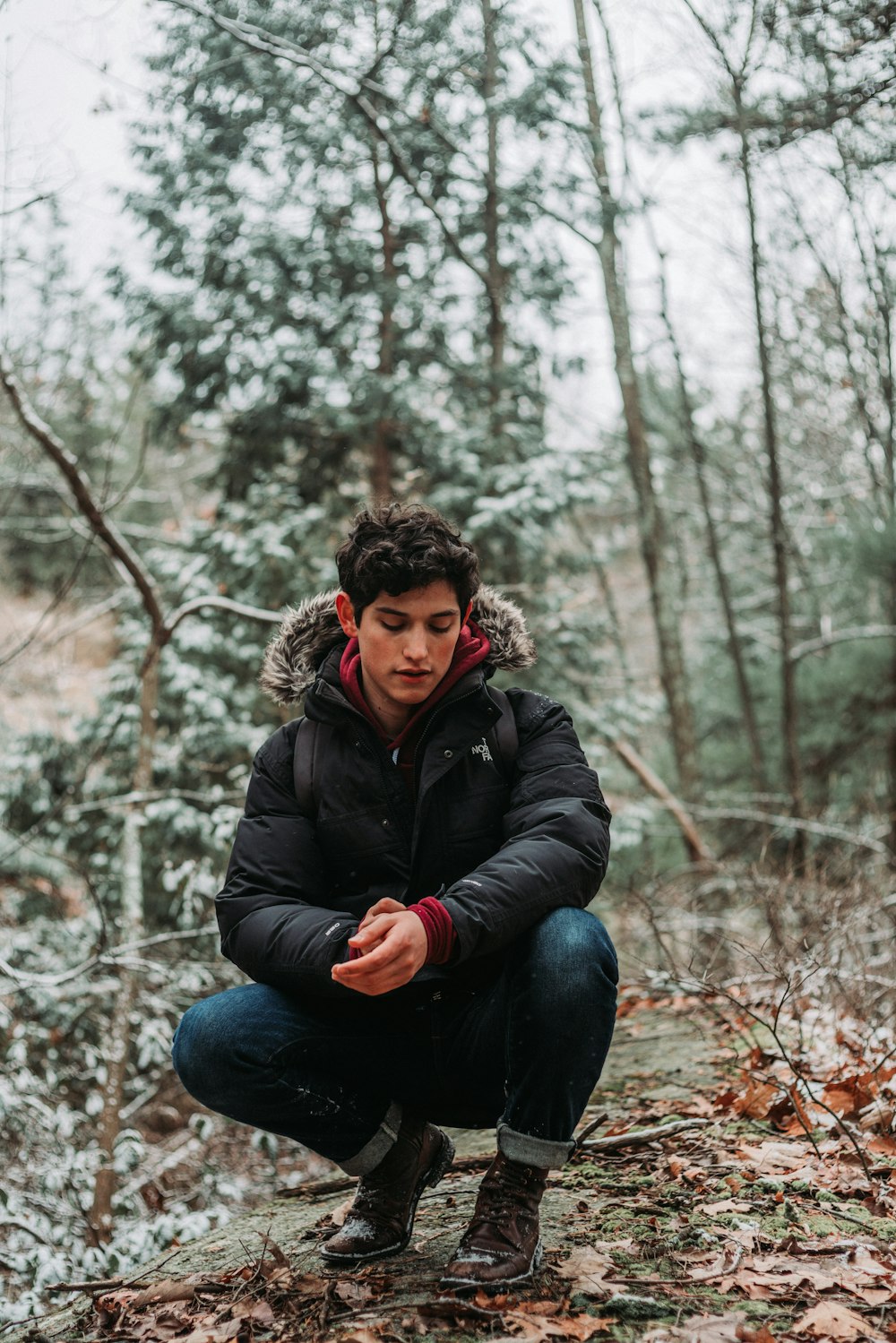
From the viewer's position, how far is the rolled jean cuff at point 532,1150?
2.16 m

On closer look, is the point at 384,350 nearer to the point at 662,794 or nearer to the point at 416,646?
the point at 662,794

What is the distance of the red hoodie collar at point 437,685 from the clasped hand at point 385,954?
1.90 feet

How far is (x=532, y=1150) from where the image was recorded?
2.17 m

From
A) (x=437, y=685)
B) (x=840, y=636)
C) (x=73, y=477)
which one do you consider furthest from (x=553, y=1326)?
(x=840, y=636)

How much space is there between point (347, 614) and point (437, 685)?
348 mm

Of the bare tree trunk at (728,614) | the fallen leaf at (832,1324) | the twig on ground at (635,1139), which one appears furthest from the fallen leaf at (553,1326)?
the bare tree trunk at (728,614)

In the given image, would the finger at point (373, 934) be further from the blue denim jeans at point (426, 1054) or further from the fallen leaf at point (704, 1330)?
the fallen leaf at point (704, 1330)

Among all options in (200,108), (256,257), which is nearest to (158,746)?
(256,257)

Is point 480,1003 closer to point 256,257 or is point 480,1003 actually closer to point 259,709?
point 259,709

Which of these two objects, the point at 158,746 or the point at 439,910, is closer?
the point at 439,910

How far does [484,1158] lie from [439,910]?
1.51 meters

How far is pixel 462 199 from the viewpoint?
990 cm

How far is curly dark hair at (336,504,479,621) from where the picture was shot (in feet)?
7.98

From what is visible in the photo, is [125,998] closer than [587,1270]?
No
